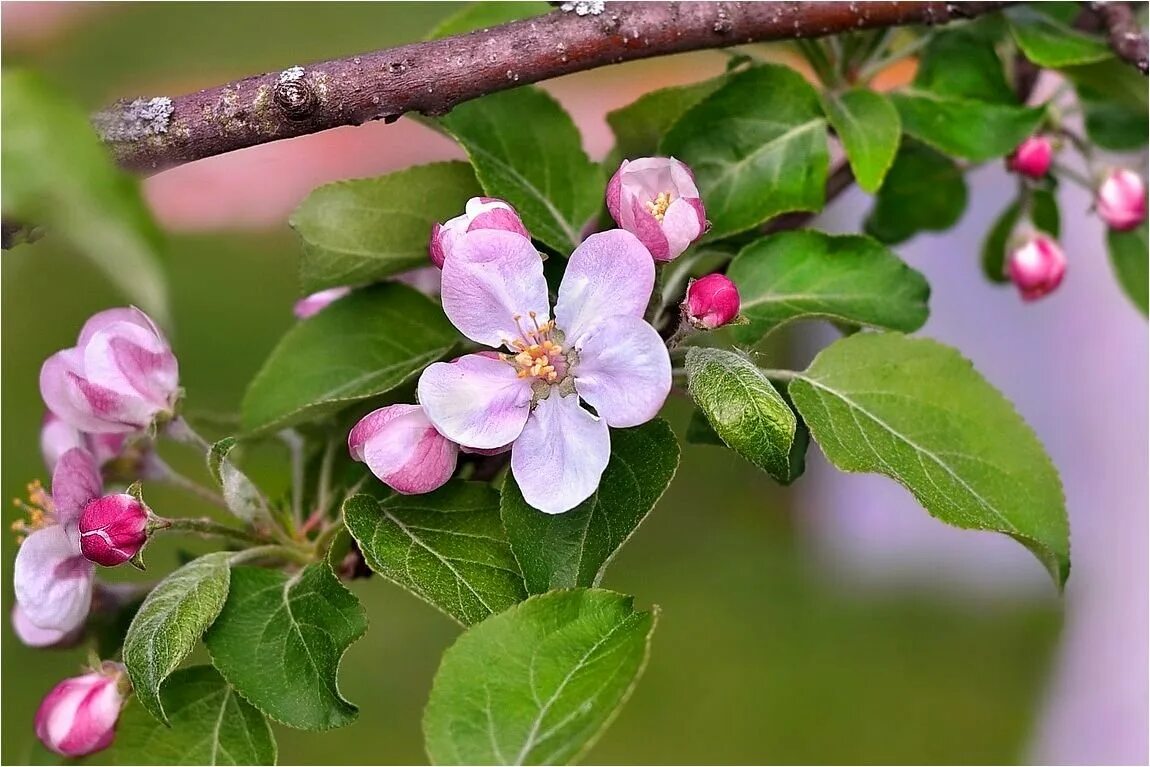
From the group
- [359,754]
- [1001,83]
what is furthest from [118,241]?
[359,754]

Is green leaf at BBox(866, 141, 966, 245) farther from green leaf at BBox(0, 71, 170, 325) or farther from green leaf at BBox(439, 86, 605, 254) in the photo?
green leaf at BBox(0, 71, 170, 325)

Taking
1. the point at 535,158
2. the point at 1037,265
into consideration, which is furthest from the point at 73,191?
the point at 1037,265

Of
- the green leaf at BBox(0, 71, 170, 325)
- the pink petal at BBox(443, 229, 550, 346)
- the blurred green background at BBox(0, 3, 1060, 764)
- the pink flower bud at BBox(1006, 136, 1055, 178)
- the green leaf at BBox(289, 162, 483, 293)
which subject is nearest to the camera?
the green leaf at BBox(0, 71, 170, 325)

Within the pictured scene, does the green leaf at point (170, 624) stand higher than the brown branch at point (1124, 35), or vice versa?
the brown branch at point (1124, 35)

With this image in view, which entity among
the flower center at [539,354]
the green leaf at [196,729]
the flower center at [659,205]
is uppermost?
the flower center at [659,205]

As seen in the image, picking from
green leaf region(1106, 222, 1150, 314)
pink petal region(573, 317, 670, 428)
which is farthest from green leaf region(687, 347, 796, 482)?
green leaf region(1106, 222, 1150, 314)

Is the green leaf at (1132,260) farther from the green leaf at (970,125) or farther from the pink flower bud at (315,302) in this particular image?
the pink flower bud at (315,302)

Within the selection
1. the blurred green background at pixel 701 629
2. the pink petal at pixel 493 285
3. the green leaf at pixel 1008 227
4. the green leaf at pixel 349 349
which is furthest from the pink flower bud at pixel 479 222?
the blurred green background at pixel 701 629
